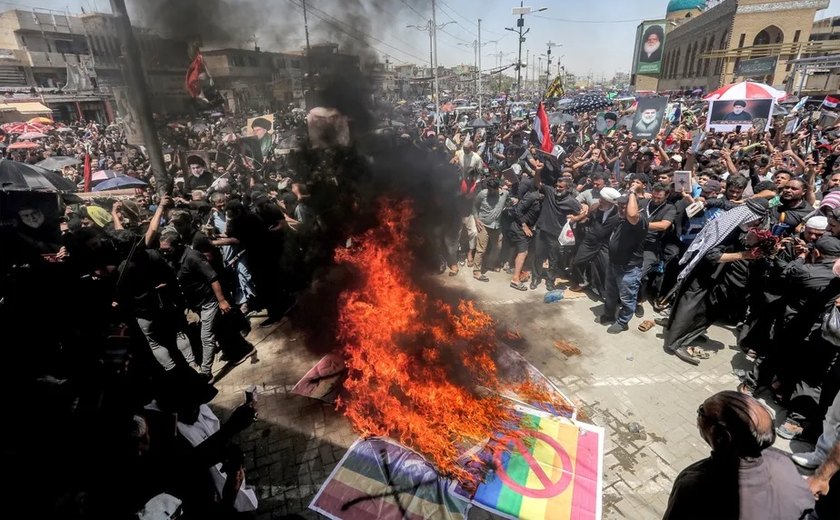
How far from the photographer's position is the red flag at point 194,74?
8.13 m

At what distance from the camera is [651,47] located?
259ft

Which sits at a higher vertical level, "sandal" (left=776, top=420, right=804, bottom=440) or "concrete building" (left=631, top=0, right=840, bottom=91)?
"concrete building" (left=631, top=0, right=840, bottom=91)

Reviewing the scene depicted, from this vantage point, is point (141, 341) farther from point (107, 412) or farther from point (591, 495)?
point (591, 495)

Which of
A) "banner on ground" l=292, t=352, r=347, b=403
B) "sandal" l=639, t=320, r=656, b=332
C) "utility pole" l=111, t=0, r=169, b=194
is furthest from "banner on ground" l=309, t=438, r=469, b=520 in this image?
"utility pole" l=111, t=0, r=169, b=194

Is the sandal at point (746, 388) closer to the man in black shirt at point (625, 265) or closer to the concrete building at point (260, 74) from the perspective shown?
the man in black shirt at point (625, 265)

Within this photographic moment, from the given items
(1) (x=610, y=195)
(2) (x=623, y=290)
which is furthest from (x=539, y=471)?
(1) (x=610, y=195)

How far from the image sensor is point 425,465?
3.84 metres

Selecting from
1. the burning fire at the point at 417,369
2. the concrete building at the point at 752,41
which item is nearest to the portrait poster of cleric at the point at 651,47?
the concrete building at the point at 752,41

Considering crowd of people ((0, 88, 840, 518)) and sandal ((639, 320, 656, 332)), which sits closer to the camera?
crowd of people ((0, 88, 840, 518))

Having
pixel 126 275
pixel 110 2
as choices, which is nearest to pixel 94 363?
pixel 126 275

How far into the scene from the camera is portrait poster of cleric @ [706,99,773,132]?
1185 centimetres

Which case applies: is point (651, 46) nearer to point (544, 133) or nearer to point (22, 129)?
point (544, 133)

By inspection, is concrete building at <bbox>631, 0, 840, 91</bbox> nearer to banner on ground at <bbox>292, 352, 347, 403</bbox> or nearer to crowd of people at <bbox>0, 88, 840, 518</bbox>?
crowd of people at <bbox>0, 88, 840, 518</bbox>

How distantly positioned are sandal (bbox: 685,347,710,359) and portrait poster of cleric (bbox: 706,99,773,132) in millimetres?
9634
